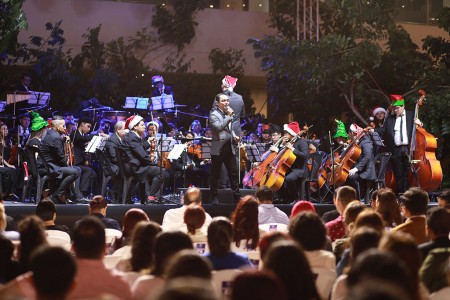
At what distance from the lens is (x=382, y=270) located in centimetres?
274

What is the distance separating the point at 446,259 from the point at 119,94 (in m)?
14.3

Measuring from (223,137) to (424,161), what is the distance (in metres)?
3.35

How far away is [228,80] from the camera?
40.2 ft

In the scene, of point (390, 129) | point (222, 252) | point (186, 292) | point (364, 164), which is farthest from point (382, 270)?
point (390, 129)

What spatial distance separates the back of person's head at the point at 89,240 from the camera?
13.5ft

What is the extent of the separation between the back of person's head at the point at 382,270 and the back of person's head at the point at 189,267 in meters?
0.59

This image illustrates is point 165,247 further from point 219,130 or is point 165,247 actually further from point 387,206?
point 219,130

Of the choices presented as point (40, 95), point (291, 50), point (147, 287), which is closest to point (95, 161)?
point (40, 95)

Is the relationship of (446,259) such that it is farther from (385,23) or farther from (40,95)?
(385,23)

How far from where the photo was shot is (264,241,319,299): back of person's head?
3387mm

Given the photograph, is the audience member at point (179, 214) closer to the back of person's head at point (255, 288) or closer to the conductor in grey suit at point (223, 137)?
the conductor in grey suit at point (223, 137)

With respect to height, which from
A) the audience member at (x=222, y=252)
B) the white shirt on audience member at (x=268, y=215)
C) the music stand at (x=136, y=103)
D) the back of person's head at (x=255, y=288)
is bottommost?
the white shirt on audience member at (x=268, y=215)

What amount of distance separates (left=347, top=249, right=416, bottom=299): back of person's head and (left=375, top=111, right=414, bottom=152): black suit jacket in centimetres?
1009

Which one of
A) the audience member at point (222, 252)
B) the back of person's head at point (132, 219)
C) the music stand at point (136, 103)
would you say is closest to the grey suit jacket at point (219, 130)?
the music stand at point (136, 103)
